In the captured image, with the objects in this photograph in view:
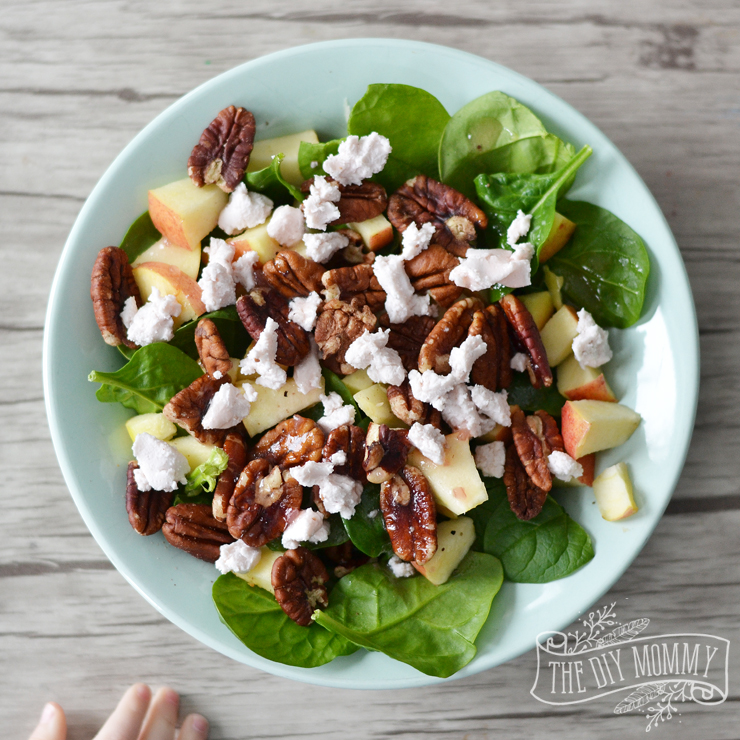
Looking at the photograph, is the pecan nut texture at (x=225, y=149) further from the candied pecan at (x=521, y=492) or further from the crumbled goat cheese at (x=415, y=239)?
the candied pecan at (x=521, y=492)

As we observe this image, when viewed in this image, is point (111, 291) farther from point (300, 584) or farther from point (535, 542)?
point (535, 542)

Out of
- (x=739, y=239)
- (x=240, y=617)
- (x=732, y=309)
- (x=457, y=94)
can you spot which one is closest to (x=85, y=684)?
(x=240, y=617)

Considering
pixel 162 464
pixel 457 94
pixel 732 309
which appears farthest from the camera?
pixel 732 309

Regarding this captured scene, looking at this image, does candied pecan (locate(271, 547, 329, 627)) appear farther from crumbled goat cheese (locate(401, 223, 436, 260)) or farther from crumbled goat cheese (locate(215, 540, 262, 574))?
crumbled goat cheese (locate(401, 223, 436, 260))

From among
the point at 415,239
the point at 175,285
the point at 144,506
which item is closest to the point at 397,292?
Result: the point at 415,239

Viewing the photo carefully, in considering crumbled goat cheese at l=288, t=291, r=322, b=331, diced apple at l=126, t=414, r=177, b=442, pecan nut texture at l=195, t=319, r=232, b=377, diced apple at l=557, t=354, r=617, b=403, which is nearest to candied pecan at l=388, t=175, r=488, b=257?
crumbled goat cheese at l=288, t=291, r=322, b=331

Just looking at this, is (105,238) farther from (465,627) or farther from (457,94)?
(465,627)
